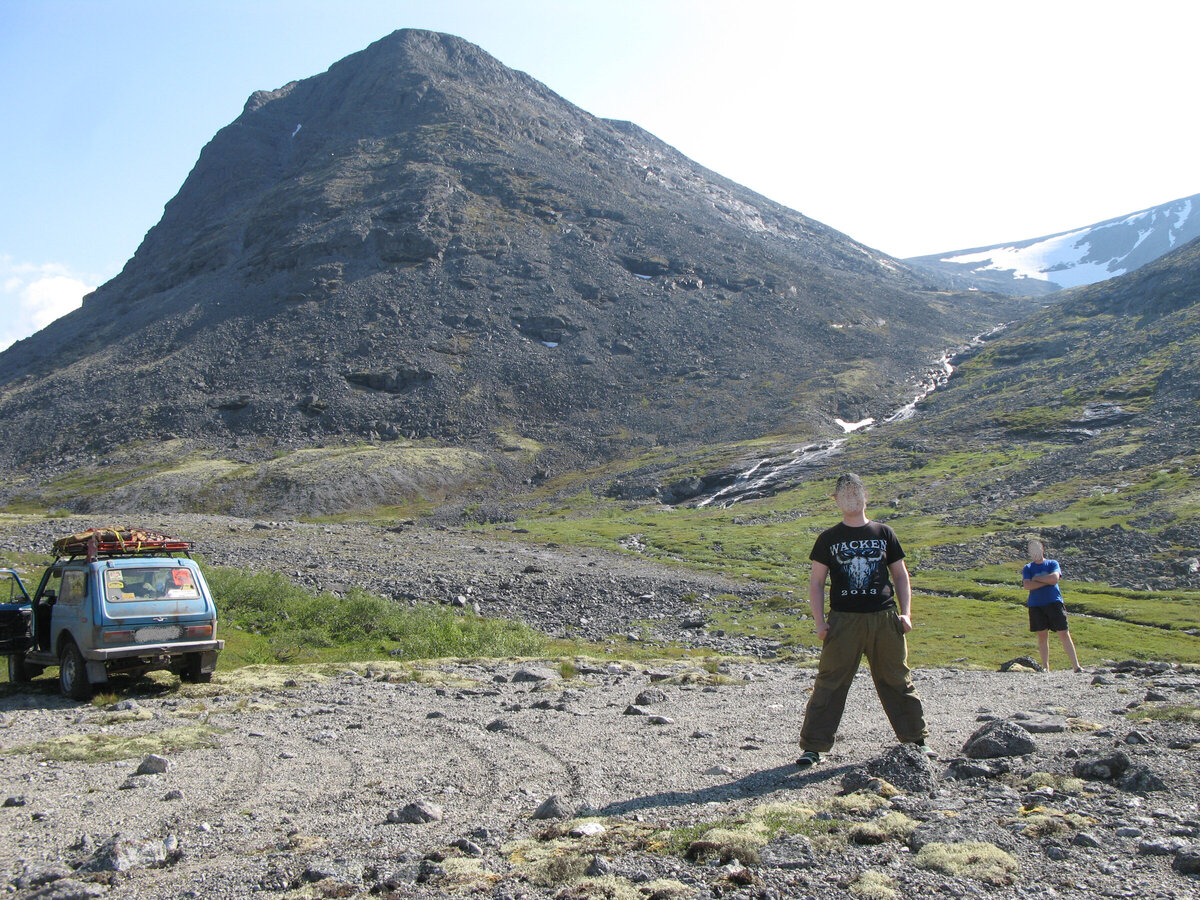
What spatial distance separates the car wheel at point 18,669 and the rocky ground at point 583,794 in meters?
1.05

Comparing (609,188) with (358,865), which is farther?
(609,188)

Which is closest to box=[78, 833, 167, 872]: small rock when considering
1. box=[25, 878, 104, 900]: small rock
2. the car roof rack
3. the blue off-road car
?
box=[25, 878, 104, 900]: small rock

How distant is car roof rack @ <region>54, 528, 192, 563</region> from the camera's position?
49.6 feet

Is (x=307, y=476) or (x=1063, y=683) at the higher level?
(x=307, y=476)

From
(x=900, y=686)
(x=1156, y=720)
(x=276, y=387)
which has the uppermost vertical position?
(x=276, y=387)

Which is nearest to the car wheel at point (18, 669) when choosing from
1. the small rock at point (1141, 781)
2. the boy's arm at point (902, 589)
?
the boy's arm at point (902, 589)

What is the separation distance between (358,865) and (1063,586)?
40104 millimetres

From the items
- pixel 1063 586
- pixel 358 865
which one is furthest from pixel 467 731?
pixel 1063 586

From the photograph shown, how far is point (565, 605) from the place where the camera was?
3225cm

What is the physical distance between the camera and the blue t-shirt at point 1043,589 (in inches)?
690

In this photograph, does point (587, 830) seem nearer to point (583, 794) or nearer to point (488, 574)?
point (583, 794)

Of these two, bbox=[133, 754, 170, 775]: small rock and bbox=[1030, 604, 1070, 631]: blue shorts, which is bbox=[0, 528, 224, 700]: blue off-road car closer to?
bbox=[133, 754, 170, 775]: small rock

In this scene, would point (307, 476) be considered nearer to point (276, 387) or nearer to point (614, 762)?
point (276, 387)

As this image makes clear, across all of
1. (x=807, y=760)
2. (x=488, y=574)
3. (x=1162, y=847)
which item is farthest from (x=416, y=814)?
(x=488, y=574)
